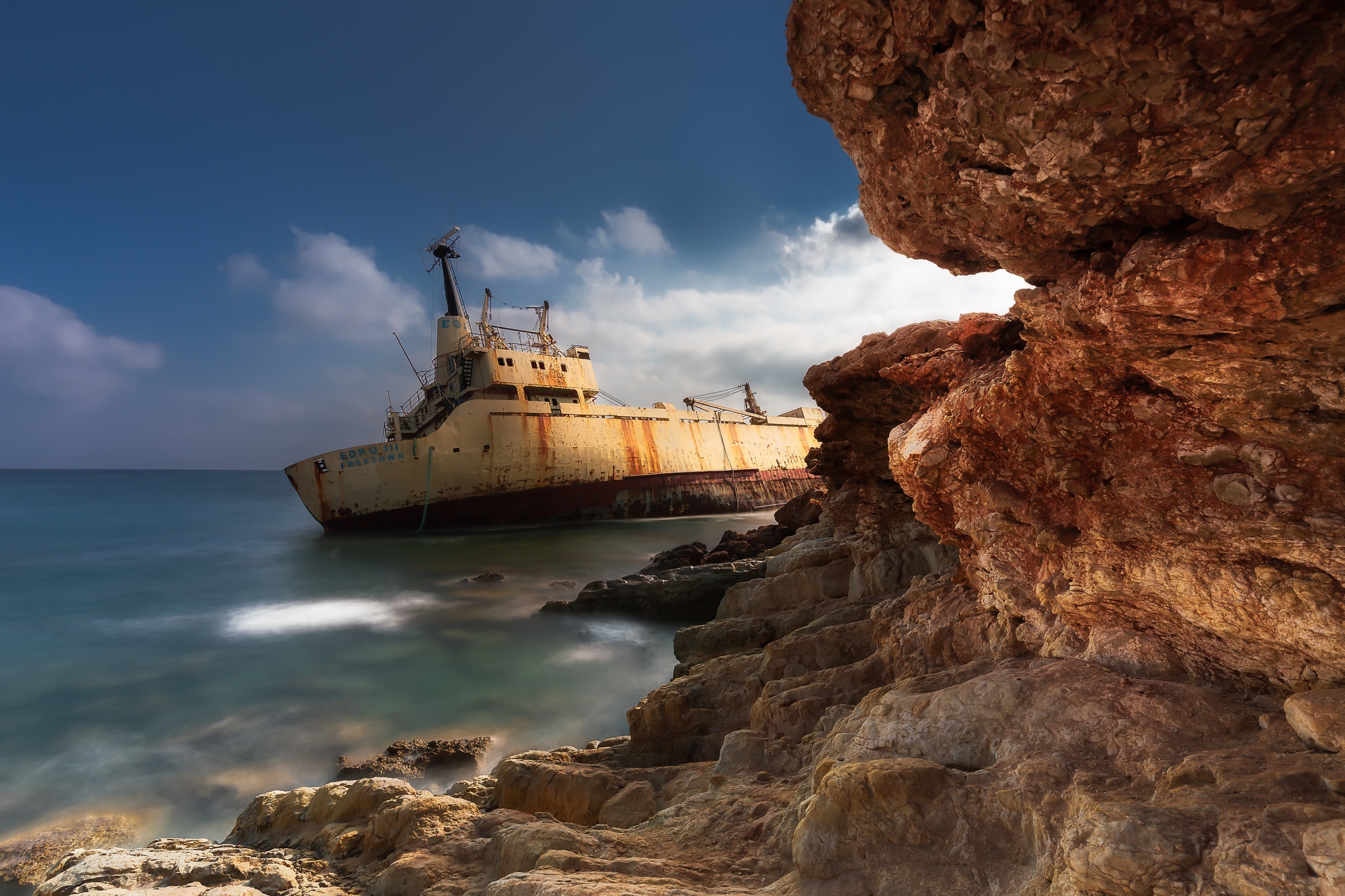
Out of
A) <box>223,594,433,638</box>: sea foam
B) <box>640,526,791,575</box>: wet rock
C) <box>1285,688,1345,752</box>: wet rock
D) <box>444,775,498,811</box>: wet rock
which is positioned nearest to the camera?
<box>1285,688,1345,752</box>: wet rock

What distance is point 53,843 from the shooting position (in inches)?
223

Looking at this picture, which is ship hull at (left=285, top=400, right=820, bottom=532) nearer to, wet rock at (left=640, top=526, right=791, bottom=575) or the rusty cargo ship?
the rusty cargo ship

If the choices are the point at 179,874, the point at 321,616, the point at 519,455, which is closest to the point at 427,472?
the point at 519,455

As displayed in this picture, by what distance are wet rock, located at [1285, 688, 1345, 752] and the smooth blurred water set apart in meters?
7.53

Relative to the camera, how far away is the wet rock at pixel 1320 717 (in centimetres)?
191

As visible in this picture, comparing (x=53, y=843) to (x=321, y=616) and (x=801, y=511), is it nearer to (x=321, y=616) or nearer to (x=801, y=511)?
(x=321, y=616)

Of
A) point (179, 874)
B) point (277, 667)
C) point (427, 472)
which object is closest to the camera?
point (179, 874)

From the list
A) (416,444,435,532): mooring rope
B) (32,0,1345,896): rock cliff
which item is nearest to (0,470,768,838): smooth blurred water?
(416,444,435,532): mooring rope

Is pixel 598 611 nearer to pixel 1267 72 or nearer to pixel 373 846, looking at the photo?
pixel 373 846

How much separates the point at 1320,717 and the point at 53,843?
991cm

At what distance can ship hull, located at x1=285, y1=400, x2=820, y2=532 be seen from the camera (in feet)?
77.6

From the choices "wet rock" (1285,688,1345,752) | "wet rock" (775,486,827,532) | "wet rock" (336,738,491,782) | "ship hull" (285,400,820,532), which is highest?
"ship hull" (285,400,820,532)

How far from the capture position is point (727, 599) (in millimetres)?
8664

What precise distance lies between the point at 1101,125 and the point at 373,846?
5.49 meters
